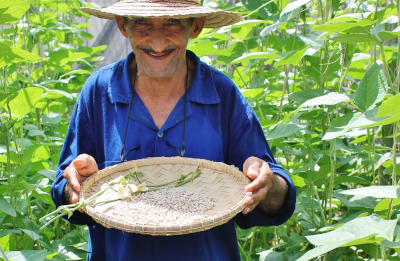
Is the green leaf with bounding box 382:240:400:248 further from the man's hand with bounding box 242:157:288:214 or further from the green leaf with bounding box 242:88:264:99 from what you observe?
the green leaf with bounding box 242:88:264:99

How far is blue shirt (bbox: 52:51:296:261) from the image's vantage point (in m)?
1.44

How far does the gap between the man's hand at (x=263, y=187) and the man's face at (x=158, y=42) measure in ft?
1.01

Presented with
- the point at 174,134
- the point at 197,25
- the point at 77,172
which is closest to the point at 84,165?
the point at 77,172

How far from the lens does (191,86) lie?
1492mm

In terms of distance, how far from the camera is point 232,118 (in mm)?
1497

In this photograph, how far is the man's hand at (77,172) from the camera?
1.31m

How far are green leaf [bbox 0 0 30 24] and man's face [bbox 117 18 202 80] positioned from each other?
0.29m

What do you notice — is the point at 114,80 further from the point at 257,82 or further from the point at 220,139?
the point at 257,82

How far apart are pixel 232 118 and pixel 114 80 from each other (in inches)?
12.6

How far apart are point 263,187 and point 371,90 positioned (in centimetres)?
33

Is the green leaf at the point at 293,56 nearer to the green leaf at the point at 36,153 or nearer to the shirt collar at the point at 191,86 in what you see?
the shirt collar at the point at 191,86

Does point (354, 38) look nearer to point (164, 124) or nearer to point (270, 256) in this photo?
point (164, 124)

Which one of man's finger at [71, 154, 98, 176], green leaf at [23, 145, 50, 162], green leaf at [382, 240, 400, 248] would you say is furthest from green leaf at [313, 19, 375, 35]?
green leaf at [23, 145, 50, 162]

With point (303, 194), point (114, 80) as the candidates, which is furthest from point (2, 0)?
point (303, 194)
